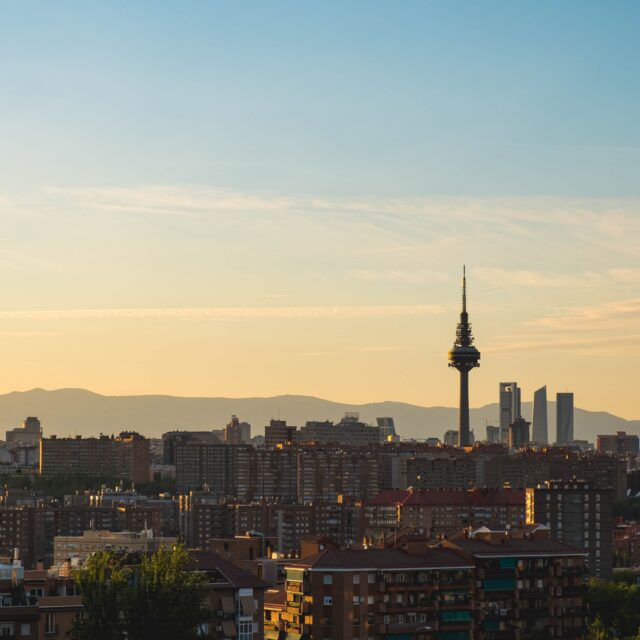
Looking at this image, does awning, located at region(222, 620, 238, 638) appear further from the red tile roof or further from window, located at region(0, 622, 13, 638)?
the red tile roof

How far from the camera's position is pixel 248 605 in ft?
215

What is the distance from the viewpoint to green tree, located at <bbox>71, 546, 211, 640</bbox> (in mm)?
59594

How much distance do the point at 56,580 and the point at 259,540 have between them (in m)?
26.6

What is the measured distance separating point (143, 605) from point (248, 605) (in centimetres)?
602

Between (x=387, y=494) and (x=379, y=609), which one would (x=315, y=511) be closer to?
(x=387, y=494)

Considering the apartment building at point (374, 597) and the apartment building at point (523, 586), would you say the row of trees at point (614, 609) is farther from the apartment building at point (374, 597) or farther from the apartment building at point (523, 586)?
the apartment building at point (374, 597)

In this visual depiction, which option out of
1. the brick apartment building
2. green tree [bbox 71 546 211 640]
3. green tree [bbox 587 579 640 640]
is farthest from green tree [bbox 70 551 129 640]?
the brick apartment building

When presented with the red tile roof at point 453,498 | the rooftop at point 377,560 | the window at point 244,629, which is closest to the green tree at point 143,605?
the window at point 244,629

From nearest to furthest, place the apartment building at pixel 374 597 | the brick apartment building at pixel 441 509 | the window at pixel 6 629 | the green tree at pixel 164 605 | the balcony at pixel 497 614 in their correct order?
the window at pixel 6 629, the green tree at pixel 164 605, the apartment building at pixel 374 597, the balcony at pixel 497 614, the brick apartment building at pixel 441 509

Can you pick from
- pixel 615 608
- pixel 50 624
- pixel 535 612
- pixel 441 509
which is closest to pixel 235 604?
pixel 50 624

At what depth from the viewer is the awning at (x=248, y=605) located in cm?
6544

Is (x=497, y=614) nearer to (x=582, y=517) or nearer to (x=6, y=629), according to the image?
(x=6, y=629)

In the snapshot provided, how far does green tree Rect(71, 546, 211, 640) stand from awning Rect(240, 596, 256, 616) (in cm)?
376

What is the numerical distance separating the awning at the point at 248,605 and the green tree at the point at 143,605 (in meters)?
3.76
